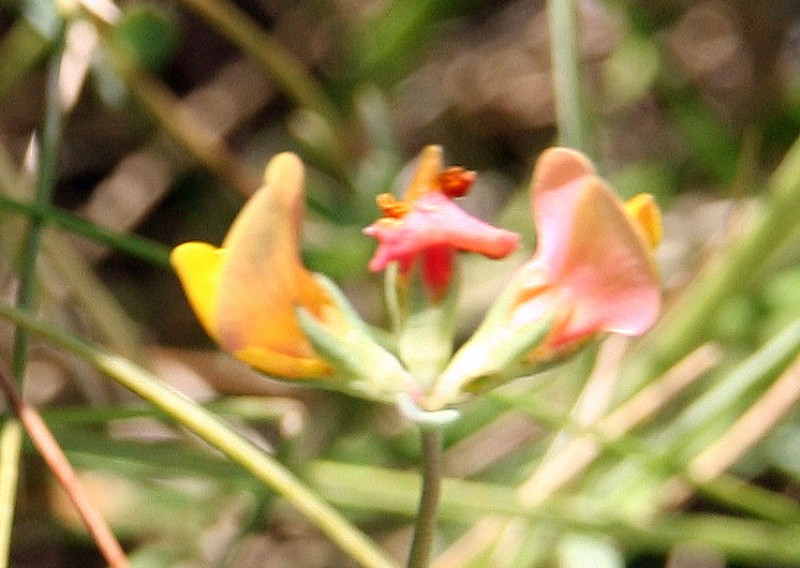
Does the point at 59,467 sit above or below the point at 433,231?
below

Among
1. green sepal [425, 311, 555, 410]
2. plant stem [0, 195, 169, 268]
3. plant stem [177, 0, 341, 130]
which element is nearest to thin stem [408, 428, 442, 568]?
green sepal [425, 311, 555, 410]

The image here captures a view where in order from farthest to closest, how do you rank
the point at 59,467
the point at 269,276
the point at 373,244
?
the point at 373,244 < the point at 59,467 < the point at 269,276

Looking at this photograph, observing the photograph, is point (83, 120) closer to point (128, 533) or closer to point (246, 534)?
point (128, 533)

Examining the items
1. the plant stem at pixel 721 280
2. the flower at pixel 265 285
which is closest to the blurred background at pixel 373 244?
the plant stem at pixel 721 280

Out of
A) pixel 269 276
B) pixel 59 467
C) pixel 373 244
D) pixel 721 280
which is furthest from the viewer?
pixel 373 244

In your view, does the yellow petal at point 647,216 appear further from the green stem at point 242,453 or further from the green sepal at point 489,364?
the green stem at point 242,453

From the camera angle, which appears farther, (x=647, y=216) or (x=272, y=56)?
(x=272, y=56)

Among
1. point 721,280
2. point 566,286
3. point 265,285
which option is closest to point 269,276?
point 265,285

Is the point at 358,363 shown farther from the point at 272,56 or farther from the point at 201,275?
the point at 272,56
